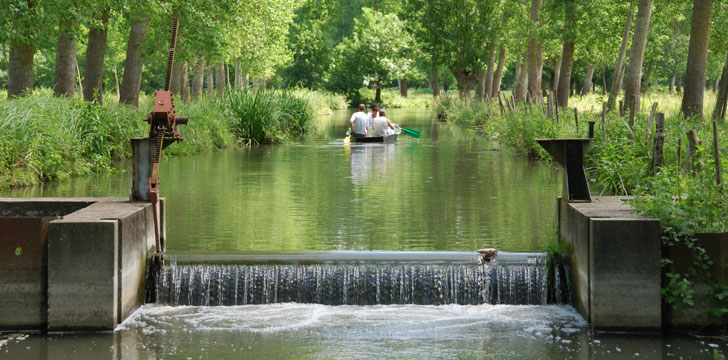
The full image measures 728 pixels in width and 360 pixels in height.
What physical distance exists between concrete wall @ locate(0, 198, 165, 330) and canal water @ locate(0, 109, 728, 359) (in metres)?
0.23

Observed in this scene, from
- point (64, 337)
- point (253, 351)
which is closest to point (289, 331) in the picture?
point (253, 351)

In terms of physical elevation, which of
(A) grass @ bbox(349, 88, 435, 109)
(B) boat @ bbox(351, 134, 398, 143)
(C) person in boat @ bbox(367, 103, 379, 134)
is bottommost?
(B) boat @ bbox(351, 134, 398, 143)

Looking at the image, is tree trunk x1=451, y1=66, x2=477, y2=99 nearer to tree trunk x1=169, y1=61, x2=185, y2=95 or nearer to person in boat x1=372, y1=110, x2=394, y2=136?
person in boat x1=372, y1=110, x2=394, y2=136

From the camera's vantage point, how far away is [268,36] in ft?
154

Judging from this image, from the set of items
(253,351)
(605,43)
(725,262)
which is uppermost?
(605,43)

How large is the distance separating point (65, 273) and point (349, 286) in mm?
2950

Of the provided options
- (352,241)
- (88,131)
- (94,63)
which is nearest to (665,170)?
(352,241)

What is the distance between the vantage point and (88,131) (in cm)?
2130

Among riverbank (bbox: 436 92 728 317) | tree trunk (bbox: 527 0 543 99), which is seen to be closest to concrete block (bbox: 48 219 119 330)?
riverbank (bbox: 436 92 728 317)

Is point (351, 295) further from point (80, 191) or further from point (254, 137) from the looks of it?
point (254, 137)

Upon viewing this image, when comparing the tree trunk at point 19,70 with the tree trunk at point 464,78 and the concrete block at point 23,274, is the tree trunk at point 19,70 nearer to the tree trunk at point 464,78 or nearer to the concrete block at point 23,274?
the concrete block at point 23,274

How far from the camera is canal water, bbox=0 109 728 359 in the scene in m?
8.34

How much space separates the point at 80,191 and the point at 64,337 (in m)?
8.79

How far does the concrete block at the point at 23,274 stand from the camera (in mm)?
8844
